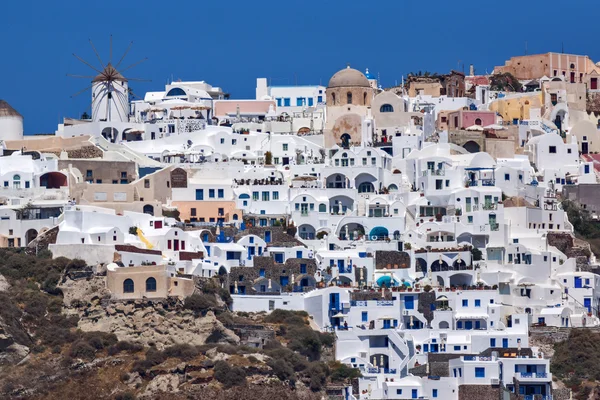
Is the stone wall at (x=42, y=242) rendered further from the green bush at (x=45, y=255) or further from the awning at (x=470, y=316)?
the awning at (x=470, y=316)

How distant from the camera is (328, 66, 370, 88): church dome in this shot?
87000 millimetres

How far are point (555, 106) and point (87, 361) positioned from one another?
1397 inches

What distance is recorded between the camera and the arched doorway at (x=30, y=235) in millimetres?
73188

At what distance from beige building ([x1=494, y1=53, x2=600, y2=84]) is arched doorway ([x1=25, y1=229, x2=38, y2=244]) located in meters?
36.2

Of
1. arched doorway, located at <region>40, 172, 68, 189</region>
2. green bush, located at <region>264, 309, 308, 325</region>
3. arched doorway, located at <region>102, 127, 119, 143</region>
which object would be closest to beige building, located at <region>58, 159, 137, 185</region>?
arched doorway, located at <region>40, 172, 68, 189</region>

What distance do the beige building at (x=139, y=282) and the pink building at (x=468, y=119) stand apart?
81.0 feet

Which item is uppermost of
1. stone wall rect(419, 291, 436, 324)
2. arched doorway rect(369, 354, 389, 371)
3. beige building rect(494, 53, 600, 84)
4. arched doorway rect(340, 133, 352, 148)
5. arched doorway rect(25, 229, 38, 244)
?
beige building rect(494, 53, 600, 84)

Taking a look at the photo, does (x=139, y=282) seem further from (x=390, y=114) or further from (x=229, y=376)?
(x=390, y=114)

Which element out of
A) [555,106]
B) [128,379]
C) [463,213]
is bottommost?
[128,379]

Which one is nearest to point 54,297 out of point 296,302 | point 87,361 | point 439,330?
point 87,361

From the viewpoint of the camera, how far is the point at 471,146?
8462 centimetres

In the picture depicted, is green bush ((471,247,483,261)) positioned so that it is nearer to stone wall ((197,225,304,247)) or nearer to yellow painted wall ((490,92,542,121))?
stone wall ((197,225,304,247))

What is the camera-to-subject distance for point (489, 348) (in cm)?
6762

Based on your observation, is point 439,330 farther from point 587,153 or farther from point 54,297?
point 587,153
